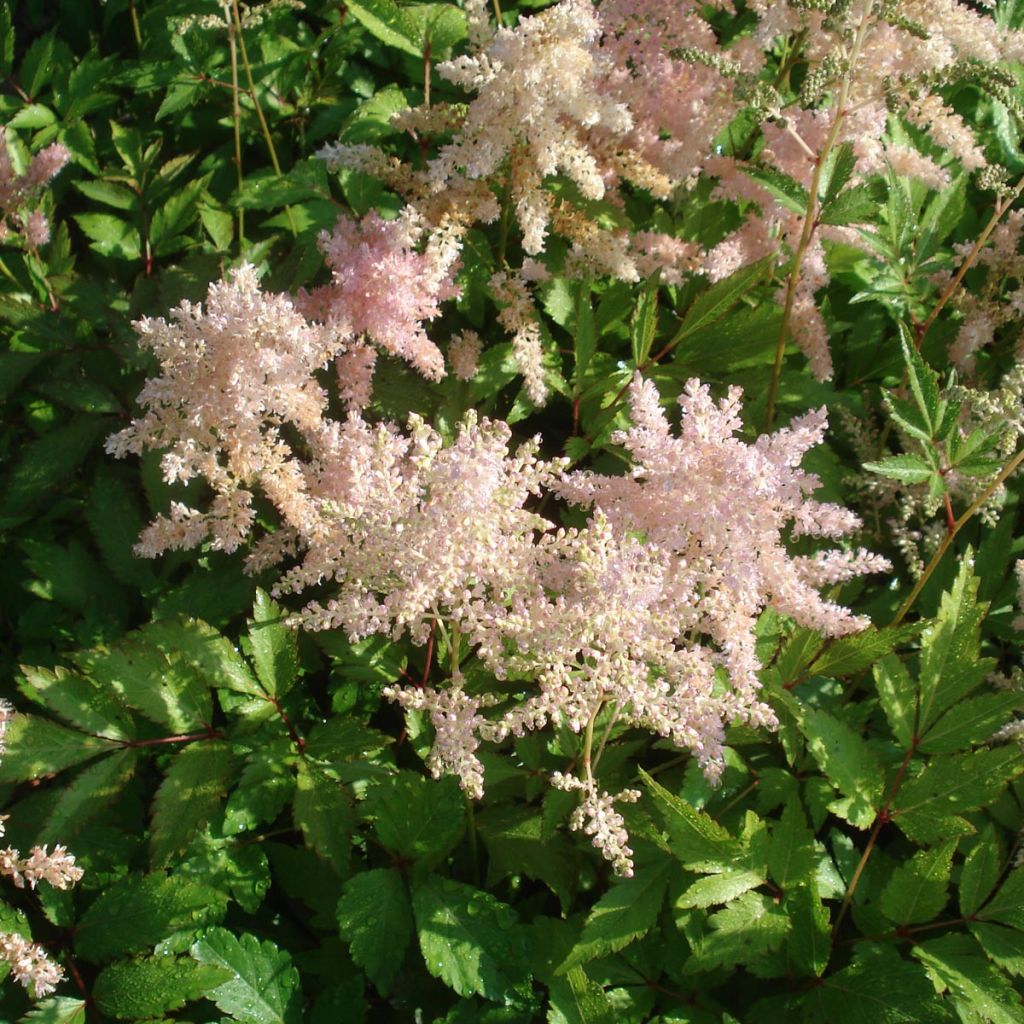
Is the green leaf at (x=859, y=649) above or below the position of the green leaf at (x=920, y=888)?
above

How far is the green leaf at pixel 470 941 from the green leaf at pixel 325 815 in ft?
0.49

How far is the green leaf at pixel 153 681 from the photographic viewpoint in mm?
1678

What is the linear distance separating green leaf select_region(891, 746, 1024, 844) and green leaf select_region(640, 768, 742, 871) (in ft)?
1.07

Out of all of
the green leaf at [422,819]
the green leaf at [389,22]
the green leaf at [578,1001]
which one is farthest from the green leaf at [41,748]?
the green leaf at [389,22]

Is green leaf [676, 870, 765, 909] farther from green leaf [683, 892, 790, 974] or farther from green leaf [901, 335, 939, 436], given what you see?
green leaf [901, 335, 939, 436]

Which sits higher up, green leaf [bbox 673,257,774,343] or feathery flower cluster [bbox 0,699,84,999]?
green leaf [bbox 673,257,774,343]

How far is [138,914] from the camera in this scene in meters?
1.60

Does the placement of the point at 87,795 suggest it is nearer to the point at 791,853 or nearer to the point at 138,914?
the point at 138,914

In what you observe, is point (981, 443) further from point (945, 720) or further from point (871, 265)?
point (871, 265)

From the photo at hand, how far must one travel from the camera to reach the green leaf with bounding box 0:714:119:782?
1.61 meters

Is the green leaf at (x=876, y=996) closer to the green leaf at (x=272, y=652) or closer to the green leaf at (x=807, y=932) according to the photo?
the green leaf at (x=807, y=932)

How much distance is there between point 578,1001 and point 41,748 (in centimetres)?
97

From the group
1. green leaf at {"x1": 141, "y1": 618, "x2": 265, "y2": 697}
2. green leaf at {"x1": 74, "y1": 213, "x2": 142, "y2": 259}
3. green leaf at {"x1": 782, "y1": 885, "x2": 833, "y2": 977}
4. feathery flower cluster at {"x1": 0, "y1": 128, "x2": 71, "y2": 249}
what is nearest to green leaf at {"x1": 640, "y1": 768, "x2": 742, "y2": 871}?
green leaf at {"x1": 782, "y1": 885, "x2": 833, "y2": 977}

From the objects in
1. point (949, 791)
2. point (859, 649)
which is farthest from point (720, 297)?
point (949, 791)
